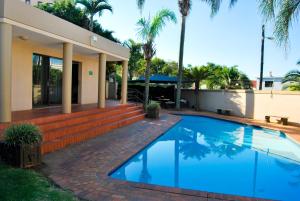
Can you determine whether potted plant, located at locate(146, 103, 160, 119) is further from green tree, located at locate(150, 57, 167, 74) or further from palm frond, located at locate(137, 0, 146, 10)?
green tree, located at locate(150, 57, 167, 74)

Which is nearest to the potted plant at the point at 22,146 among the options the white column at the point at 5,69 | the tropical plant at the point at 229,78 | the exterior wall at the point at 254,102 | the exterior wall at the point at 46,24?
the white column at the point at 5,69

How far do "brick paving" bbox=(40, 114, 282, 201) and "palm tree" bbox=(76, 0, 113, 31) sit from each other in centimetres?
1411

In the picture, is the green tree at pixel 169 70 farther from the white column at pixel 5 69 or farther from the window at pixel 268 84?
the white column at pixel 5 69

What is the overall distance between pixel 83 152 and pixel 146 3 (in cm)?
839

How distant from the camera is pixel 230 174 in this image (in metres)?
7.53

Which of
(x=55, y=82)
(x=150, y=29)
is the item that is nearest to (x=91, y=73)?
(x=55, y=82)

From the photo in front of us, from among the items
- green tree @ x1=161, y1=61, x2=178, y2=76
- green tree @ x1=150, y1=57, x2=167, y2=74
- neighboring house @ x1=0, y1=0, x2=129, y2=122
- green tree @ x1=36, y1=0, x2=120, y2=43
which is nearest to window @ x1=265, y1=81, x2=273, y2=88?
green tree @ x1=161, y1=61, x2=178, y2=76

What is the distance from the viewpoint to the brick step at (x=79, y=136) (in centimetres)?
747

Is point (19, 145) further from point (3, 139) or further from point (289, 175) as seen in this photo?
point (289, 175)

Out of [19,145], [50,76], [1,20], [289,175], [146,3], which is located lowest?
[289,175]

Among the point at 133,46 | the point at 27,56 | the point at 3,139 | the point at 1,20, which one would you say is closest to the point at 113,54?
the point at 27,56

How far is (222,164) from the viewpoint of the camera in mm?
8523

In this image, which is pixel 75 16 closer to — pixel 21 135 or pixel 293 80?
pixel 293 80

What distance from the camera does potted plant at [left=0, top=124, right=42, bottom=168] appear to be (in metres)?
5.76
